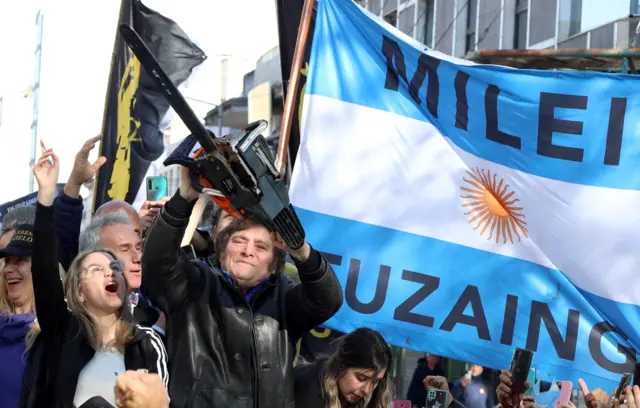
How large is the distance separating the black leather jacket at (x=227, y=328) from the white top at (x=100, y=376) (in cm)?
46

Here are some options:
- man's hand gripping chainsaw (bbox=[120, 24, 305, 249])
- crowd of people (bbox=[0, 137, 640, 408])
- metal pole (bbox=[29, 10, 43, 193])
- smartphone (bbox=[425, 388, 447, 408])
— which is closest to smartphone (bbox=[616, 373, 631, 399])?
crowd of people (bbox=[0, 137, 640, 408])

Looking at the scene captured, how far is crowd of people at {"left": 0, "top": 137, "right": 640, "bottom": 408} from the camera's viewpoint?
469 cm

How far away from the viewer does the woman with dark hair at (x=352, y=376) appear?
5379mm

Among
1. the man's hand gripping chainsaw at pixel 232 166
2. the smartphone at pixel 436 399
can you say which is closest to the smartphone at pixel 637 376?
the smartphone at pixel 436 399

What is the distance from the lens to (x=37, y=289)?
4.83 meters

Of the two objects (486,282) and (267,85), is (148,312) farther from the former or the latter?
(267,85)

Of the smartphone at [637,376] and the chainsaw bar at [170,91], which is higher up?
the chainsaw bar at [170,91]

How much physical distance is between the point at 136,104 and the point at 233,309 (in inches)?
172

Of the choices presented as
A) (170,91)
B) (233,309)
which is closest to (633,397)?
(233,309)

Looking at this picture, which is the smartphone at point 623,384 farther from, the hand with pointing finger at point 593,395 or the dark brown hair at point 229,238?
the dark brown hair at point 229,238

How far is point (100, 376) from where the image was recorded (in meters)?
4.54

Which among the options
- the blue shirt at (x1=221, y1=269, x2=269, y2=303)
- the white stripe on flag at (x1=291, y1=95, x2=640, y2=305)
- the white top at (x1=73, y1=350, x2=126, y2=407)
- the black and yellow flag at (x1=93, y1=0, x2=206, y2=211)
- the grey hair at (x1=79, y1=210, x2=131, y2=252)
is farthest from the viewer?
the black and yellow flag at (x1=93, y1=0, x2=206, y2=211)

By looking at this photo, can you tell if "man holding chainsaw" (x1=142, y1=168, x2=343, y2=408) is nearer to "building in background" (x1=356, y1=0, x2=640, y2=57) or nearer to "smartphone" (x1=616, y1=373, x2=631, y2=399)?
"smartphone" (x1=616, y1=373, x2=631, y2=399)

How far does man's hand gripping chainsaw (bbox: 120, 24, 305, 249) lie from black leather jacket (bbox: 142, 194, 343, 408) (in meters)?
0.31
